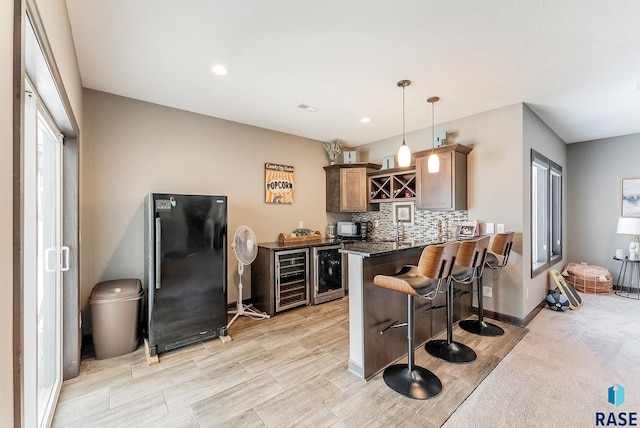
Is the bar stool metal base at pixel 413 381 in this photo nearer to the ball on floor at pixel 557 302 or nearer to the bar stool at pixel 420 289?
the bar stool at pixel 420 289

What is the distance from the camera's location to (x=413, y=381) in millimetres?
2230

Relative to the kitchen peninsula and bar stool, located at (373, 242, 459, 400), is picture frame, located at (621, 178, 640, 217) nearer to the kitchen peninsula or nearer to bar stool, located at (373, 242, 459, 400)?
the kitchen peninsula

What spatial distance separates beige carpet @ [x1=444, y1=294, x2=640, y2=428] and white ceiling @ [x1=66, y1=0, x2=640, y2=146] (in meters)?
2.68

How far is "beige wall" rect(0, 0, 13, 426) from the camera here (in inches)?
28.2

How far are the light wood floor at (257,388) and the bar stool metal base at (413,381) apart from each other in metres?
0.05

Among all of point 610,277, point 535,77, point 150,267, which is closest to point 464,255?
point 535,77

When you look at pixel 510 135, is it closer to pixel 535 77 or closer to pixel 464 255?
pixel 535 77

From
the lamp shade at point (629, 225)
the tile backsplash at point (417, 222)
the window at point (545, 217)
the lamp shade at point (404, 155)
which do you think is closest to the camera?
the lamp shade at point (404, 155)

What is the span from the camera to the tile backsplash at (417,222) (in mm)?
3943

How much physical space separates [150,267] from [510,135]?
14.1ft

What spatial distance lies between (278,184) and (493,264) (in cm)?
Answer: 312

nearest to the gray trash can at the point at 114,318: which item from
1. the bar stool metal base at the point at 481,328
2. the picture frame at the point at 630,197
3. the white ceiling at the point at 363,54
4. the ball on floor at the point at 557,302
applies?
the white ceiling at the point at 363,54

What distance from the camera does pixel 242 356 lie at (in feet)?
8.87
